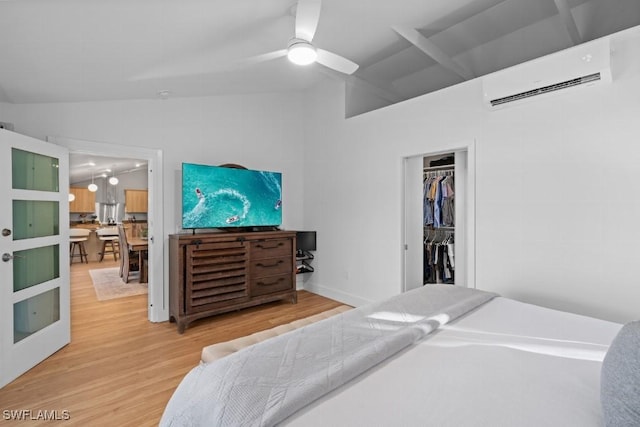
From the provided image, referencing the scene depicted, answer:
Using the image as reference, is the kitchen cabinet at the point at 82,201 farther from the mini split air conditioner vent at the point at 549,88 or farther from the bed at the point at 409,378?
the mini split air conditioner vent at the point at 549,88

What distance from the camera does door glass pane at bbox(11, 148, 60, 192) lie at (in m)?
2.30

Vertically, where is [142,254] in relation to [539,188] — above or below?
below

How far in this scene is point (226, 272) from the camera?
342cm

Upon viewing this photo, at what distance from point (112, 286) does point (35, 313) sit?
2478 mm

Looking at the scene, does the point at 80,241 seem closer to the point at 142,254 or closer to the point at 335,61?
the point at 142,254

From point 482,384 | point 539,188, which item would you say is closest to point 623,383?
point 482,384

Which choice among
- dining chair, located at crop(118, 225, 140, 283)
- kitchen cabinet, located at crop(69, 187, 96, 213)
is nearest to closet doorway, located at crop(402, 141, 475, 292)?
dining chair, located at crop(118, 225, 140, 283)

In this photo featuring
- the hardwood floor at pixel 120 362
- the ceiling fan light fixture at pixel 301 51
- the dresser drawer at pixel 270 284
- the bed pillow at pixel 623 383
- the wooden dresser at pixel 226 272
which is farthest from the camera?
the dresser drawer at pixel 270 284

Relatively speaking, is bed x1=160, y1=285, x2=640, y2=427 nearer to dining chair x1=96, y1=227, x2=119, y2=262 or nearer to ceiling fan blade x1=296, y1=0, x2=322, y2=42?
ceiling fan blade x1=296, y1=0, x2=322, y2=42

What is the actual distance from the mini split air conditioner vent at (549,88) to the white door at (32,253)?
378 centimetres

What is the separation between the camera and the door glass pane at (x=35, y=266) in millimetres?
2334

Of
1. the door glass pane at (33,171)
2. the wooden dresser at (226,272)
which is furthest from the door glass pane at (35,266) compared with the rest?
the wooden dresser at (226,272)

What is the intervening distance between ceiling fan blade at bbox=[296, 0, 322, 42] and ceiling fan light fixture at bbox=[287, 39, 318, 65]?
5 cm

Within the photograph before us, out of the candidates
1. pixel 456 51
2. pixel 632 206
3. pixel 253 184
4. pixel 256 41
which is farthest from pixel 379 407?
pixel 456 51
